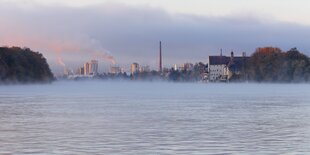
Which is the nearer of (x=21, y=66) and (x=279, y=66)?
(x=21, y=66)

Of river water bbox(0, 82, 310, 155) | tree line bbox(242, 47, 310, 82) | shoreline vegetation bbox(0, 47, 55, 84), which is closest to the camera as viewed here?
river water bbox(0, 82, 310, 155)

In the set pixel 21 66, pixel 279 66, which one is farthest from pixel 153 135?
pixel 279 66

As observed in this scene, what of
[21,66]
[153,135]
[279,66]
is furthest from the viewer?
[279,66]

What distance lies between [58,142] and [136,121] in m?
10.1

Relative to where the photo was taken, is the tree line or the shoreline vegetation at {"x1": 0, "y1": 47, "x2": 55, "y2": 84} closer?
the shoreline vegetation at {"x1": 0, "y1": 47, "x2": 55, "y2": 84}

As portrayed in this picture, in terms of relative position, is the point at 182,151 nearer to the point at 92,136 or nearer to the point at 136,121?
the point at 92,136

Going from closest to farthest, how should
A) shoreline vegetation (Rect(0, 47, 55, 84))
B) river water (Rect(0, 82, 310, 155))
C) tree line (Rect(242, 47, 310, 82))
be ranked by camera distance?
river water (Rect(0, 82, 310, 155))
shoreline vegetation (Rect(0, 47, 55, 84))
tree line (Rect(242, 47, 310, 82))

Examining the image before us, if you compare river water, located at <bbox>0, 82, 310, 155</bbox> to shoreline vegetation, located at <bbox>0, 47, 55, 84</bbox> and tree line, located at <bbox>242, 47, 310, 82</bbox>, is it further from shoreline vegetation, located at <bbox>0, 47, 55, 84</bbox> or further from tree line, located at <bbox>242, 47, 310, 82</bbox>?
tree line, located at <bbox>242, 47, 310, 82</bbox>

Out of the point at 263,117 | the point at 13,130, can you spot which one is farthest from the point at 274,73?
the point at 13,130

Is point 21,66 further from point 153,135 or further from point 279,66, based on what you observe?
point 153,135

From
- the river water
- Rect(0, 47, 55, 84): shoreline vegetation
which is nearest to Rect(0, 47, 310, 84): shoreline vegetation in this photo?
Rect(0, 47, 55, 84): shoreline vegetation

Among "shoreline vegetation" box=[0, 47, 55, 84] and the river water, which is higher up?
"shoreline vegetation" box=[0, 47, 55, 84]

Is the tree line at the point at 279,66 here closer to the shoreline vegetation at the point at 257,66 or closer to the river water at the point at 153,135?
the shoreline vegetation at the point at 257,66

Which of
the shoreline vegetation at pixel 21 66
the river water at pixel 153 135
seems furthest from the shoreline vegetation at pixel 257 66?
the river water at pixel 153 135
